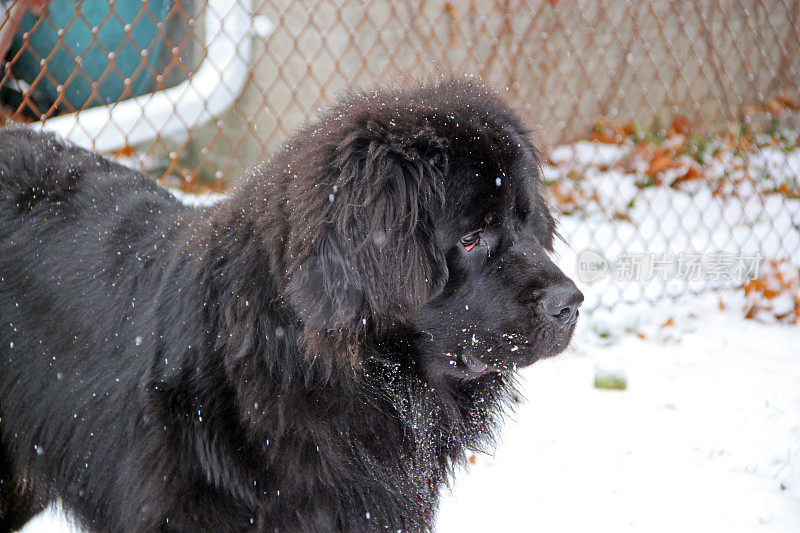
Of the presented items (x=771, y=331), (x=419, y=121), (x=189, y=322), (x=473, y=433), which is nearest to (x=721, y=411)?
(x=771, y=331)

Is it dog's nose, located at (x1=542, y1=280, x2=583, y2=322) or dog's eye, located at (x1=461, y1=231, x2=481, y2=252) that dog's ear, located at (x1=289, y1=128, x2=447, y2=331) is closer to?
dog's eye, located at (x1=461, y1=231, x2=481, y2=252)

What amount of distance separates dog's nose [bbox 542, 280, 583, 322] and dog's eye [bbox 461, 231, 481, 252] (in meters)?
0.23

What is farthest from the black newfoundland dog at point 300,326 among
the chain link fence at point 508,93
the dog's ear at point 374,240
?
the chain link fence at point 508,93

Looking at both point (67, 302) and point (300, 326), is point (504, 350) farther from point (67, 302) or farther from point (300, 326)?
point (67, 302)

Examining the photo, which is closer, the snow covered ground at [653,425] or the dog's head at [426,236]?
the dog's head at [426,236]

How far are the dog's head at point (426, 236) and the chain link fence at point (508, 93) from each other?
6.86 feet

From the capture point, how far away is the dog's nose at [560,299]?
194 cm

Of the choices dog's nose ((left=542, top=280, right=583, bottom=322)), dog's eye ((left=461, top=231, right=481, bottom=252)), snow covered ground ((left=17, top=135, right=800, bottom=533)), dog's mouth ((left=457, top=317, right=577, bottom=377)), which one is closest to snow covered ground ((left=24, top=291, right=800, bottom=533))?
snow covered ground ((left=17, top=135, right=800, bottom=533))

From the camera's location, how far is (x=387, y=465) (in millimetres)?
1966

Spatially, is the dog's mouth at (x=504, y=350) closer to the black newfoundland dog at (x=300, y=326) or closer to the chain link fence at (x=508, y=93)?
the black newfoundland dog at (x=300, y=326)

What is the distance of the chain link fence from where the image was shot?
13.5 feet

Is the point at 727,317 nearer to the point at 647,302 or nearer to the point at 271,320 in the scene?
the point at 647,302

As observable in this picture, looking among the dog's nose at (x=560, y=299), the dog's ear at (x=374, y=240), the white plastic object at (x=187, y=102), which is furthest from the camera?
the white plastic object at (x=187, y=102)

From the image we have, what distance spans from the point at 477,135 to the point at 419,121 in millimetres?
170
